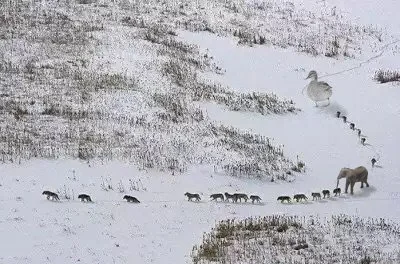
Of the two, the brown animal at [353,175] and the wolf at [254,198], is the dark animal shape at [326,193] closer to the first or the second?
the brown animal at [353,175]

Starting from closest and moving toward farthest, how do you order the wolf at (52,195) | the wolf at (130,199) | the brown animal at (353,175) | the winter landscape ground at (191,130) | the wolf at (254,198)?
the winter landscape ground at (191,130) < the wolf at (52,195) < the wolf at (130,199) < the wolf at (254,198) < the brown animal at (353,175)

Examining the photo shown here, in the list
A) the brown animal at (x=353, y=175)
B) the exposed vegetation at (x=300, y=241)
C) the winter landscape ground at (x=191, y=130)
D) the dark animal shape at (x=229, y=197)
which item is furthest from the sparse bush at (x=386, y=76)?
the dark animal shape at (x=229, y=197)

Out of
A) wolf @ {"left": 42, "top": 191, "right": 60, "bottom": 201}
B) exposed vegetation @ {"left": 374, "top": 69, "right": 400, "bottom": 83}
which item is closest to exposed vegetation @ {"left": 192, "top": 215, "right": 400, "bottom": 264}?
wolf @ {"left": 42, "top": 191, "right": 60, "bottom": 201}

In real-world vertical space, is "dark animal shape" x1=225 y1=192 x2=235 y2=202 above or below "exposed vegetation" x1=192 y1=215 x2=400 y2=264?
above

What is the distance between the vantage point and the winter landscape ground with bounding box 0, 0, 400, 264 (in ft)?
44.7

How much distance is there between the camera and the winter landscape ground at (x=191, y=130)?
13.6 meters

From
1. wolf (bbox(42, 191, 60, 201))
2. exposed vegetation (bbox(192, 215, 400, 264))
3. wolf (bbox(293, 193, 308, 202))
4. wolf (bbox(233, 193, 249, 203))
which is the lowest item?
exposed vegetation (bbox(192, 215, 400, 264))

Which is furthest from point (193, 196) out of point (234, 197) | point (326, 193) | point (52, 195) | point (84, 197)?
point (326, 193)

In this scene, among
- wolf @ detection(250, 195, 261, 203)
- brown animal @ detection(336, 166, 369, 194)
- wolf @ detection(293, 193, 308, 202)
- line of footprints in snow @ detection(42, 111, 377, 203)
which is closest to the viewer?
line of footprints in snow @ detection(42, 111, 377, 203)

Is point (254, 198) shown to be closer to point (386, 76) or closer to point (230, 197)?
point (230, 197)

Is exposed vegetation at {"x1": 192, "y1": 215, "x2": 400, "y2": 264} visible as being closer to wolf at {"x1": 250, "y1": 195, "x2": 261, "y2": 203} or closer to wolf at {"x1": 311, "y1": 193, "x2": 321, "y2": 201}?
wolf at {"x1": 250, "y1": 195, "x2": 261, "y2": 203}

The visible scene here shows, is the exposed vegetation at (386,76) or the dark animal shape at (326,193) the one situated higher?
the exposed vegetation at (386,76)

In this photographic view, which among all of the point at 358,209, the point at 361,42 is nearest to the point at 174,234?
the point at 358,209

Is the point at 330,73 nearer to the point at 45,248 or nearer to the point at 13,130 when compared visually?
the point at 13,130
